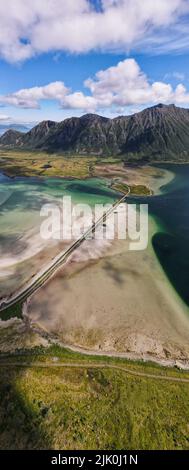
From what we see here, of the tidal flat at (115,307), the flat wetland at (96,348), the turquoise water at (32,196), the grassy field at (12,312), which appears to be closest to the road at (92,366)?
the flat wetland at (96,348)

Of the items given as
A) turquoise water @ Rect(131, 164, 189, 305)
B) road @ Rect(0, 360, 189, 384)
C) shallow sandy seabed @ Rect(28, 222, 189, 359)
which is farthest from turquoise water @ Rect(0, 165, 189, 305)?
road @ Rect(0, 360, 189, 384)

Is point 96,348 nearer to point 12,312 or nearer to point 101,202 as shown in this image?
point 12,312

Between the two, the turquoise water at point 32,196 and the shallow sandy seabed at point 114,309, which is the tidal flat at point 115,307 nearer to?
the shallow sandy seabed at point 114,309

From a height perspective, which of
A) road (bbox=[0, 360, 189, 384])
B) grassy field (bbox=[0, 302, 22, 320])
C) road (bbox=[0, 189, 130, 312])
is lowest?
road (bbox=[0, 360, 189, 384])

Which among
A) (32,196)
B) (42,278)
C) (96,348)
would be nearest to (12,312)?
(42,278)

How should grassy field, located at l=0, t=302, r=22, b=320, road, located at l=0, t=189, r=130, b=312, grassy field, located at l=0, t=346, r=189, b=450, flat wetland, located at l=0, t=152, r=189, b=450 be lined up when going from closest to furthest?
1. grassy field, located at l=0, t=346, r=189, b=450
2. flat wetland, located at l=0, t=152, r=189, b=450
3. grassy field, located at l=0, t=302, r=22, b=320
4. road, located at l=0, t=189, r=130, b=312

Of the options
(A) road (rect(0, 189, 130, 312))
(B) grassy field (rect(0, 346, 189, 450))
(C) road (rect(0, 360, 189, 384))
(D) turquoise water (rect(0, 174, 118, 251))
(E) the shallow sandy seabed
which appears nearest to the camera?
Result: (B) grassy field (rect(0, 346, 189, 450))

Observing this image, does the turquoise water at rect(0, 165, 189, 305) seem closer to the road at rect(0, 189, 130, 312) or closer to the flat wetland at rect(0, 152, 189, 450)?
the flat wetland at rect(0, 152, 189, 450)

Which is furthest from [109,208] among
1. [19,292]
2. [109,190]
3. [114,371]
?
[114,371]

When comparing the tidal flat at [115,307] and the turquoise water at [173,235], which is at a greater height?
the turquoise water at [173,235]
